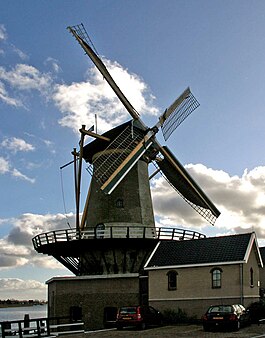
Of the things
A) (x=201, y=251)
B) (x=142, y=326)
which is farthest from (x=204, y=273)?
(x=142, y=326)

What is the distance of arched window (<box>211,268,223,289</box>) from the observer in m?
27.7

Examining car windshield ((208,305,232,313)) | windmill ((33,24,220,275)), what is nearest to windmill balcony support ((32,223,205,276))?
windmill ((33,24,220,275))

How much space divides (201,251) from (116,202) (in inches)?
275

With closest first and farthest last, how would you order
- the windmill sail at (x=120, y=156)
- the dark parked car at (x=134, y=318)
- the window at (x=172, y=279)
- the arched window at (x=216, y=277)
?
the dark parked car at (x=134, y=318) → the arched window at (x=216, y=277) → the window at (x=172, y=279) → the windmill sail at (x=120, y=156)

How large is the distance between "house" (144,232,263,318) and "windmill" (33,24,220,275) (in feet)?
7.33

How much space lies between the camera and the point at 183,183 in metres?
36.7

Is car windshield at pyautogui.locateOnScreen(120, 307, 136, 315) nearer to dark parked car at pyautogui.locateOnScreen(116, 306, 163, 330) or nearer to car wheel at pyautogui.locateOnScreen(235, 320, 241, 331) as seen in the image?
dark parked car at pyautogui.locateOnScreen(116, 306, 163, 330)

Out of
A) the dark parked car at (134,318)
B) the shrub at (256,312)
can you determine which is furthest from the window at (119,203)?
the shrub at (256,312)

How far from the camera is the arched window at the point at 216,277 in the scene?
91.0 ft

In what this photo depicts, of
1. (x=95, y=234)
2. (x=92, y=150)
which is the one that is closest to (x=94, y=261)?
(x=95, y=234)

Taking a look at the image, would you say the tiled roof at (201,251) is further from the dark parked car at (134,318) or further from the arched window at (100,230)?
the dark parked car at (134,318)

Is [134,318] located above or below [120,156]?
below

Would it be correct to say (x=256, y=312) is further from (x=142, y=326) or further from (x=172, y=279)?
(x=142, y=326)

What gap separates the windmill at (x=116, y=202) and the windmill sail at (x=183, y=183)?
0.26 ft
